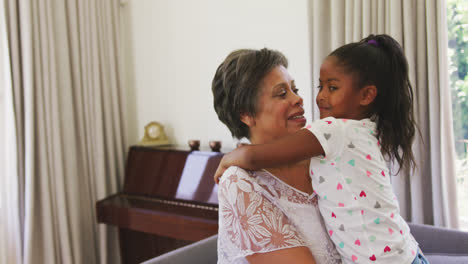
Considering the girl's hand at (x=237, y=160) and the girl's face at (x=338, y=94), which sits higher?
the girl's face at (x=338, y=94)

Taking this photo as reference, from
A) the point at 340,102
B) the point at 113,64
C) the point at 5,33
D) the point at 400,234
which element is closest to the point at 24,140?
the point at 5,33

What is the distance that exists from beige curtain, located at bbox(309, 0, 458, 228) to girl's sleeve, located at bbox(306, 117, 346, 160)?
1127mm

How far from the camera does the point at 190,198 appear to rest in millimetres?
2699

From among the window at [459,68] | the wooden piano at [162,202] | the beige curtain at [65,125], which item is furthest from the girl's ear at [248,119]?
the beige curtain at [65,125]

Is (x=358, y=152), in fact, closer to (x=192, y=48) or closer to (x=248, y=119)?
(x=248, y=119)

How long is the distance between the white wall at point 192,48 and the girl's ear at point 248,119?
4.89 feet

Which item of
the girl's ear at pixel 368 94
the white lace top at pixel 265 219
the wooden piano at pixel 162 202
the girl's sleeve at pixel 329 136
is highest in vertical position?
the girl's ear at pixel 368 94

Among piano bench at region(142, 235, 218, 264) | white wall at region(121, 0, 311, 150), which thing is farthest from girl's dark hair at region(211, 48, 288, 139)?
white wall at region(121, 0, 311, 150)

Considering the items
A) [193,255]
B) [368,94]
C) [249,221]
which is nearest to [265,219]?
[249,221]

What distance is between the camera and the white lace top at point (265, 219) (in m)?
1.07

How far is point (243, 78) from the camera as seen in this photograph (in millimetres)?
1211

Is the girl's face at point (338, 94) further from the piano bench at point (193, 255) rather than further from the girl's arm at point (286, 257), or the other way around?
the piano bench at point (193, 255)

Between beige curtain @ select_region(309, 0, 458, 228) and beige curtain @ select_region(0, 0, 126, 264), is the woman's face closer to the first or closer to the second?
beige curtain @ select_region(309, 0, 458, 228)

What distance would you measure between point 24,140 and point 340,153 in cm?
243
